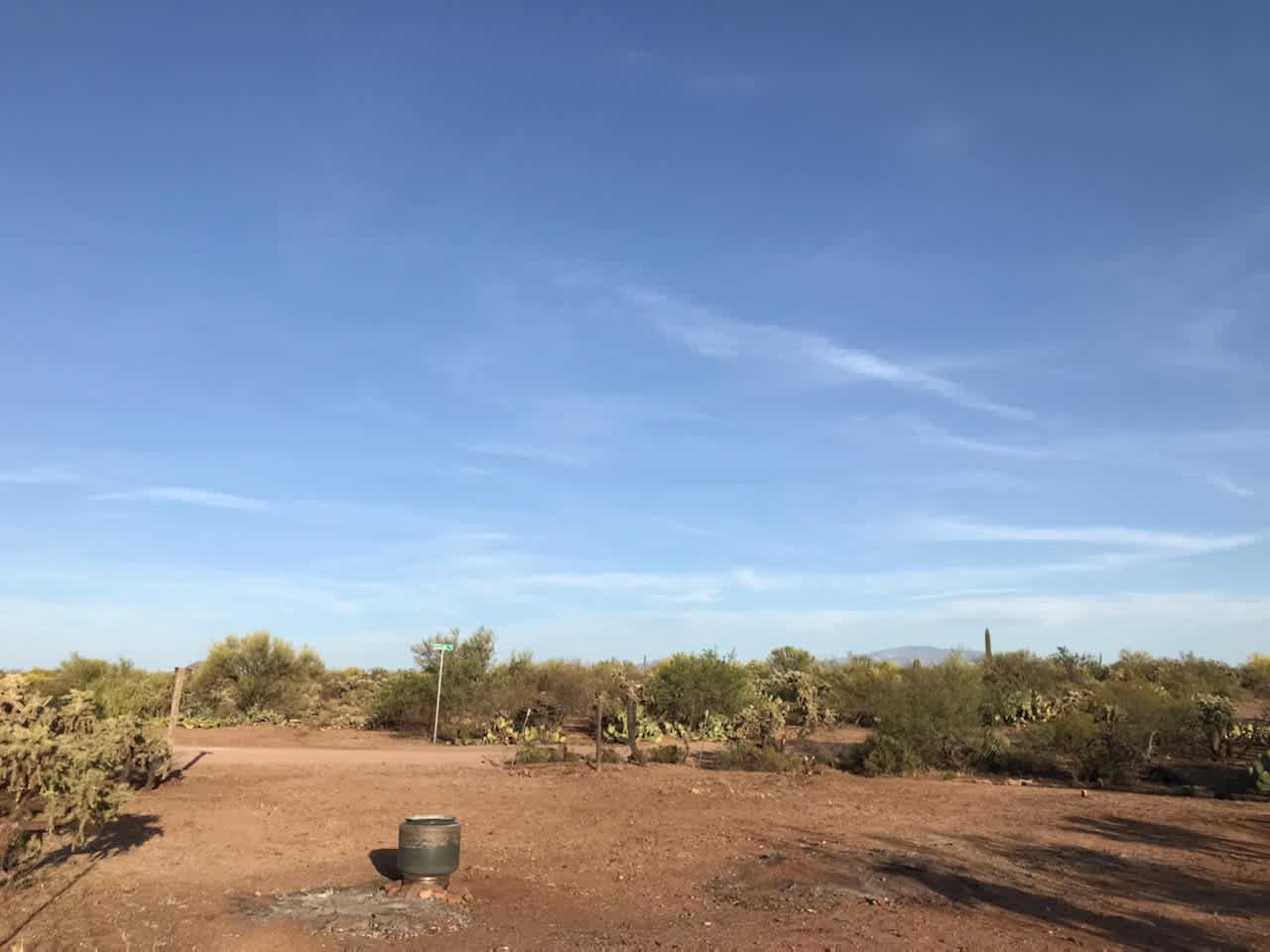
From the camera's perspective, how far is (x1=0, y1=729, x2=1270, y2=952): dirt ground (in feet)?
28.3

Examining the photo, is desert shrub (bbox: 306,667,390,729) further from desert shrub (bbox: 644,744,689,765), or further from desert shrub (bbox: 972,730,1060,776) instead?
desert shrub (bbox: 972,730,1060,776)

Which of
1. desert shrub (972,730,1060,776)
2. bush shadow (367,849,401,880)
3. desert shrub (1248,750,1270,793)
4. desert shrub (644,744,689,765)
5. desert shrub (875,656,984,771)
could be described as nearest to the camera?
bush shadow (367,849,401,880)

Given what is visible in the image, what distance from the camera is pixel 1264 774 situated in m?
16.8

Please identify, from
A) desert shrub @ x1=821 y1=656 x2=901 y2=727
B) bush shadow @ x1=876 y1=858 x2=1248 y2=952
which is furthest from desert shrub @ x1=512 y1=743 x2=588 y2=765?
bush shadow @ x1=876 y1=858 x2=1248 y2=952

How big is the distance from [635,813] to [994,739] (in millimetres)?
11993

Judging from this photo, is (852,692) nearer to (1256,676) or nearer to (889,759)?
(889,759)

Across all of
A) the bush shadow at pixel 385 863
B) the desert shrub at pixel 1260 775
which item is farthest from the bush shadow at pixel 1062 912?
the desert shrub at pixel 1260 775

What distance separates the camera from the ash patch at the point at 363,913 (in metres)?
8.71

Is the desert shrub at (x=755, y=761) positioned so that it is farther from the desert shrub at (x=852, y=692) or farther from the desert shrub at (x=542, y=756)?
the desert shrub at (x=852, y=692)

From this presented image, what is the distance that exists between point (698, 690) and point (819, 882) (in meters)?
21.3

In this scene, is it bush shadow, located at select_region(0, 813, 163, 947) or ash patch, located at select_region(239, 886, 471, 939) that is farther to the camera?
bush shadow, located at select_region(0, 813, 163, 947)

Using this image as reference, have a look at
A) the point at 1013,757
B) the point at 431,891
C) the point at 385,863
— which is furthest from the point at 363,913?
the point at 1013,757

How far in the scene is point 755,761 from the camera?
22125 millimetres

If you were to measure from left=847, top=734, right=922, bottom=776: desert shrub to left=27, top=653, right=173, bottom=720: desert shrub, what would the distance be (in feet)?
50.9
